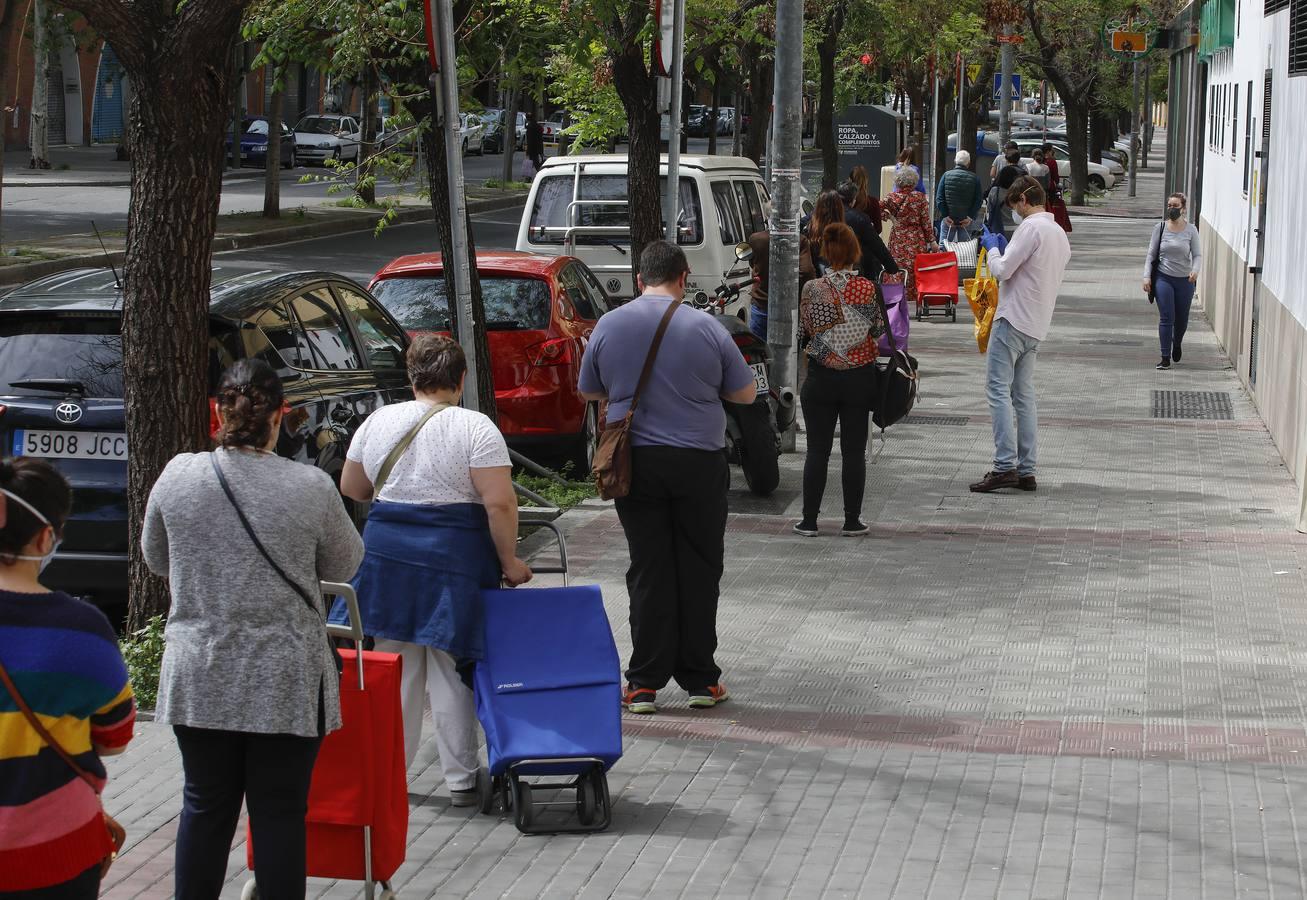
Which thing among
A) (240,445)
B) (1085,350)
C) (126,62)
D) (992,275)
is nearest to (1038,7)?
(1085,350)

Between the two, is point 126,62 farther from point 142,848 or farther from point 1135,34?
point 1135,34

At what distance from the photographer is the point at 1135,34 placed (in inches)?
1256

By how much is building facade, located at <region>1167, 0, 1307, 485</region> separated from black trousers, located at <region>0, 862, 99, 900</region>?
8.14 m

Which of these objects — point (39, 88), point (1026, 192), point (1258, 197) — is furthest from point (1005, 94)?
point (39, 88)

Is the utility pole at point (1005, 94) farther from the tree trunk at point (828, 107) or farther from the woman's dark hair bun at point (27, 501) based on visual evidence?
the woman's dark hair bun at point (27, 501)

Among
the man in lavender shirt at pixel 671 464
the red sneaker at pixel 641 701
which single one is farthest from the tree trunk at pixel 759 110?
the red sneaker at pixel 641 701

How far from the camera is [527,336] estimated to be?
11.9 metres

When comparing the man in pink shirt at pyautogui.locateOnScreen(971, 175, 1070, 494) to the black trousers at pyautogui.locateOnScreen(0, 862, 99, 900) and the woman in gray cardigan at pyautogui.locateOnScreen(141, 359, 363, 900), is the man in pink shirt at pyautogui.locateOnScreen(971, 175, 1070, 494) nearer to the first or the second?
the woman in gray cardigan at pyautogui.locateOnScreen(141, 359, 363, 900)

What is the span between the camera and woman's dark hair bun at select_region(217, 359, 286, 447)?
4.33 m

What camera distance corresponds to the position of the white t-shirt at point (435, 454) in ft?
18.0

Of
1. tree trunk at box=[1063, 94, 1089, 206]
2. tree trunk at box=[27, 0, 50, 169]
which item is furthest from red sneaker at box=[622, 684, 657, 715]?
tree trunk at box=[1063, 94, 1089, 206]

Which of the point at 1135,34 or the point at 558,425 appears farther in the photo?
the point at 1135,34

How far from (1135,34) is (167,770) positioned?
2896cm

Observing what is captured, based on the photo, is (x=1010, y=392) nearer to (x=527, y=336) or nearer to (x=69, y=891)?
(x=527, y=336)
